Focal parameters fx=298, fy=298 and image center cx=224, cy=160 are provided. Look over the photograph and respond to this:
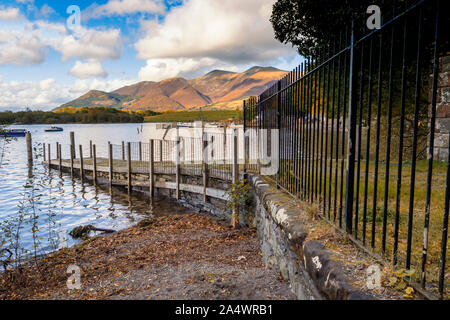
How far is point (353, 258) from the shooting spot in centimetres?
244

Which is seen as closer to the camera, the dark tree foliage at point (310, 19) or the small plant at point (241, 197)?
the small plant at point (241, 197)

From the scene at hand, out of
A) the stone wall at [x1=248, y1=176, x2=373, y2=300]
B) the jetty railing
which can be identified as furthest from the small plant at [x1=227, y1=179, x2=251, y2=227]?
the stone wall at [x1=248, y1=176, x2=373, y2=300]

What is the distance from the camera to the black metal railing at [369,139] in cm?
194

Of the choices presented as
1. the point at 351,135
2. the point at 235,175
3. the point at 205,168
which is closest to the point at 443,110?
the point at 235,175

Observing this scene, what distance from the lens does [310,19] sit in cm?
1075

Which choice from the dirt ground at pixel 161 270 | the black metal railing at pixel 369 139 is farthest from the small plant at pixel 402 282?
the dirt ground at pixel 161 270

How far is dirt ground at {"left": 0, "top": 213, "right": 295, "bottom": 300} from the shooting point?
13.4 ft

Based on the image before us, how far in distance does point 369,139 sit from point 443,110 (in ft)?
22.8

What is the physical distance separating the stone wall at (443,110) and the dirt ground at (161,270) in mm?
5505

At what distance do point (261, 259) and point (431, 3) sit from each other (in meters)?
4.72

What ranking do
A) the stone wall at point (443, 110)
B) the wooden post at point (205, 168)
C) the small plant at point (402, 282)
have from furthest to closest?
1. the wooden post at point (205, 168)
2. the stone wall at point (443, 110)
3. the small plant at point (402, 282)

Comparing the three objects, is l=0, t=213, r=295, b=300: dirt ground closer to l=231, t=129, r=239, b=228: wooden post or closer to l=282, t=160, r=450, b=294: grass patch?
l=231, t=129, r=239, b=228: wooden post

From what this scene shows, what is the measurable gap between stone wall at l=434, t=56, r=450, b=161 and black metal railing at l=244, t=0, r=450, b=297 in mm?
346

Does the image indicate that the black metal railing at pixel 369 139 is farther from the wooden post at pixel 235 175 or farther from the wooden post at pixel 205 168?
the wooden post at pixel 205 168
